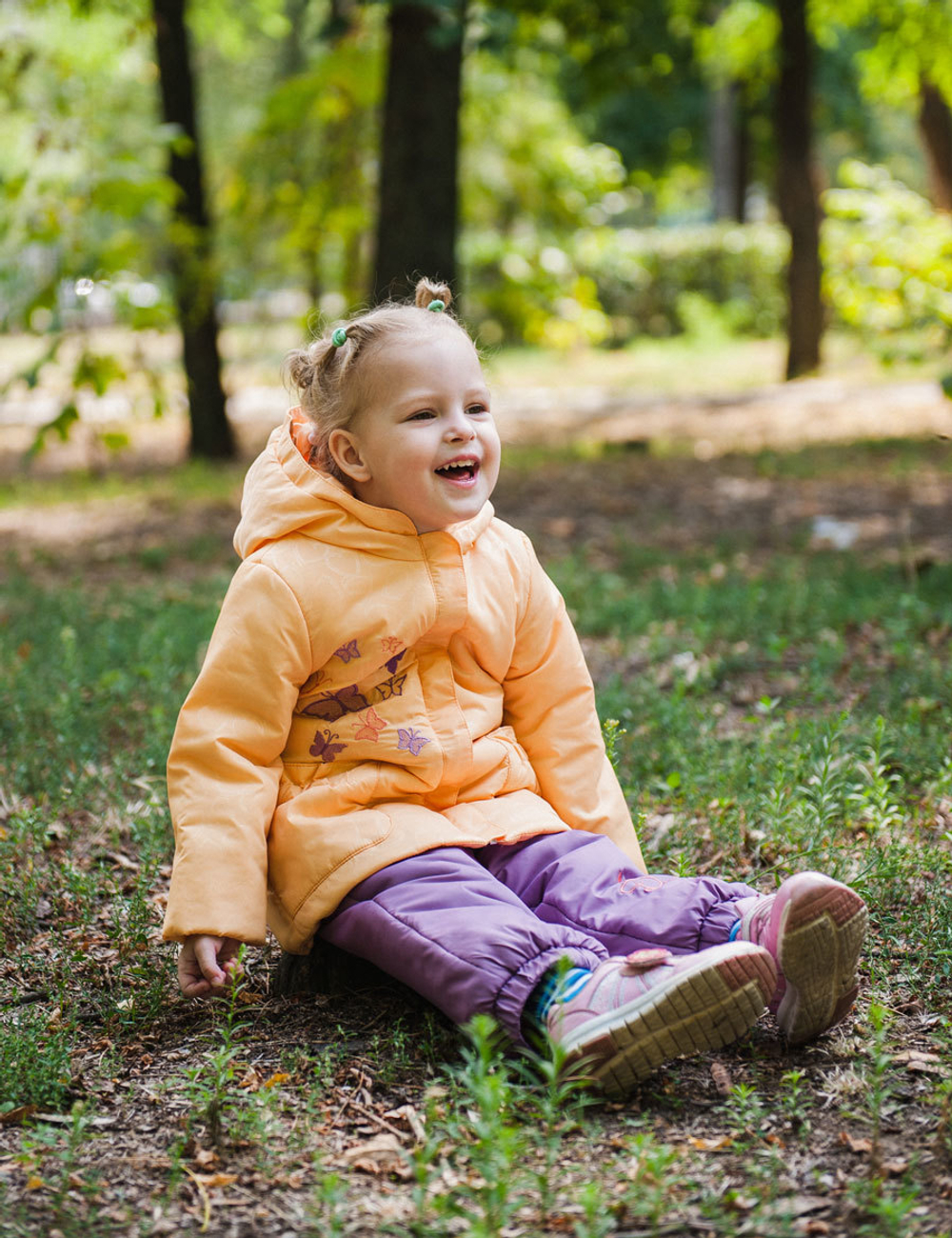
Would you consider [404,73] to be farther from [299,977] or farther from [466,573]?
[299,977]

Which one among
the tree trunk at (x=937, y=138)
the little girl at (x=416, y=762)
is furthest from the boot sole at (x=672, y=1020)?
the tree trunk at (x=937, y=138)

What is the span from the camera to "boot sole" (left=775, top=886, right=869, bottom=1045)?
211 cm

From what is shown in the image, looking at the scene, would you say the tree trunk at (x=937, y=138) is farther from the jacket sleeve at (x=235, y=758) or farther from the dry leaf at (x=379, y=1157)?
the dry leaf at (x=379, y=1157)

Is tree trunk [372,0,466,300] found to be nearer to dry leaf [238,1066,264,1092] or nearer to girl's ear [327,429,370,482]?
girl's ear [327,429,370,482]

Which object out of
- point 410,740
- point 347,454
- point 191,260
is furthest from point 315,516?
point 191,260

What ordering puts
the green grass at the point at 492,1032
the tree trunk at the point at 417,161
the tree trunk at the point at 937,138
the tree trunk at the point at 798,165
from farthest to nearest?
the tree trunk at the point at 937,138 → the tree trunk at the point at 798,165 → the tree trunk at the point at 417,161 → the green grass at the point at 492,1032

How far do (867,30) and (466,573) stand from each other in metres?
27.8

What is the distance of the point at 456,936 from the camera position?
2188 mm

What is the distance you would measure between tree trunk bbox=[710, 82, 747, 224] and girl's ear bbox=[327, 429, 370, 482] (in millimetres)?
27418

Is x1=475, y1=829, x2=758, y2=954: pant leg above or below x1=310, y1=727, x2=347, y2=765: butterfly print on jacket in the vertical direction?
below

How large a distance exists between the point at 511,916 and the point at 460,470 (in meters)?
0.90

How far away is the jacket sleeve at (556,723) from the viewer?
2.71 meters

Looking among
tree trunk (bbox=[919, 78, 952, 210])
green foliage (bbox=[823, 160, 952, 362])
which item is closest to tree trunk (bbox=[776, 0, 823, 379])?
tree trunk (bbox=[919, 78, 952, 210])

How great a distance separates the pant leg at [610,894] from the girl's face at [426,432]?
0.70 m
